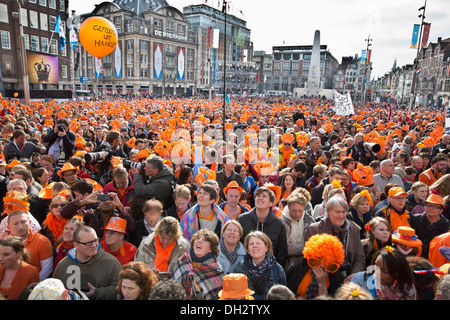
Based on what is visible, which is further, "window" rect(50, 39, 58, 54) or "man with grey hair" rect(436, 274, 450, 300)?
"window" rect(50, 39, 58, 54)

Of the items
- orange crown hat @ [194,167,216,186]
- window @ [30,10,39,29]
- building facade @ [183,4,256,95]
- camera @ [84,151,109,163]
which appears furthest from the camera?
building facade @ [183,4,256,95]

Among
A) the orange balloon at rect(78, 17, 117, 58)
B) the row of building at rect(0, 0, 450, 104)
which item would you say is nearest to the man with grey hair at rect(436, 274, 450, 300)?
the orange balloon at rect(78, 17, 117, 58)

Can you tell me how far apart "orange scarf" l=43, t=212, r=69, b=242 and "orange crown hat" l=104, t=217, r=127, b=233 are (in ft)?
2.51

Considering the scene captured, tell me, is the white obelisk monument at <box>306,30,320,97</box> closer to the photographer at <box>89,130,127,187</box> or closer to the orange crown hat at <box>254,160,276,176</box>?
the orange crown hat at <box>254,160,276,176</box>

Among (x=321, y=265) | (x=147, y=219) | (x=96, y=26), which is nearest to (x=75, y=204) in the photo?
(x=147, y=219)

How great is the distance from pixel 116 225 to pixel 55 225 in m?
0.92

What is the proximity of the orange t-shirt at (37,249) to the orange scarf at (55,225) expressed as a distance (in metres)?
0.41

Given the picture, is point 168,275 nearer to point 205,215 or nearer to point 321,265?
point 205,215

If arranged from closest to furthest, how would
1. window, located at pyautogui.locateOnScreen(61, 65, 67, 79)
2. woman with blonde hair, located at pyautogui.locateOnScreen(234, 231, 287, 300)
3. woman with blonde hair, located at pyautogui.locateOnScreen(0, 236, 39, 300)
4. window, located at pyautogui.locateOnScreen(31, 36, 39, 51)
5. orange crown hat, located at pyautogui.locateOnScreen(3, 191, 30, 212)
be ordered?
woman with blonde hair, located at pyautogui.locateOnScreen(0, 236, 39, 300) < woman with blonde hair, located at pyautogui.locateOnScreen(234, 231, 287, 300) < orange crown hat, located at pyautogui.locateOnScreen(3, 191, 30, 212) < window, located at pyautogui.locateOnScreen(31, 36, 39, 51) < window, located at pyautogui.locateOnScreen(61, 65, 67, 79)

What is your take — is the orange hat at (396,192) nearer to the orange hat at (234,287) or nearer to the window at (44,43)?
the orange hat at (234,287)

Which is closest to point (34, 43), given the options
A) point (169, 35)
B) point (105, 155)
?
point (169, 35)

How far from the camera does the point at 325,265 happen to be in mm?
2643

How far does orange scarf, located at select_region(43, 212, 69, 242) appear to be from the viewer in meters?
3.61

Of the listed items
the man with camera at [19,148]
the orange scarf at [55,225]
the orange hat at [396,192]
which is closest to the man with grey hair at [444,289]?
the orange hat at [396,192]
